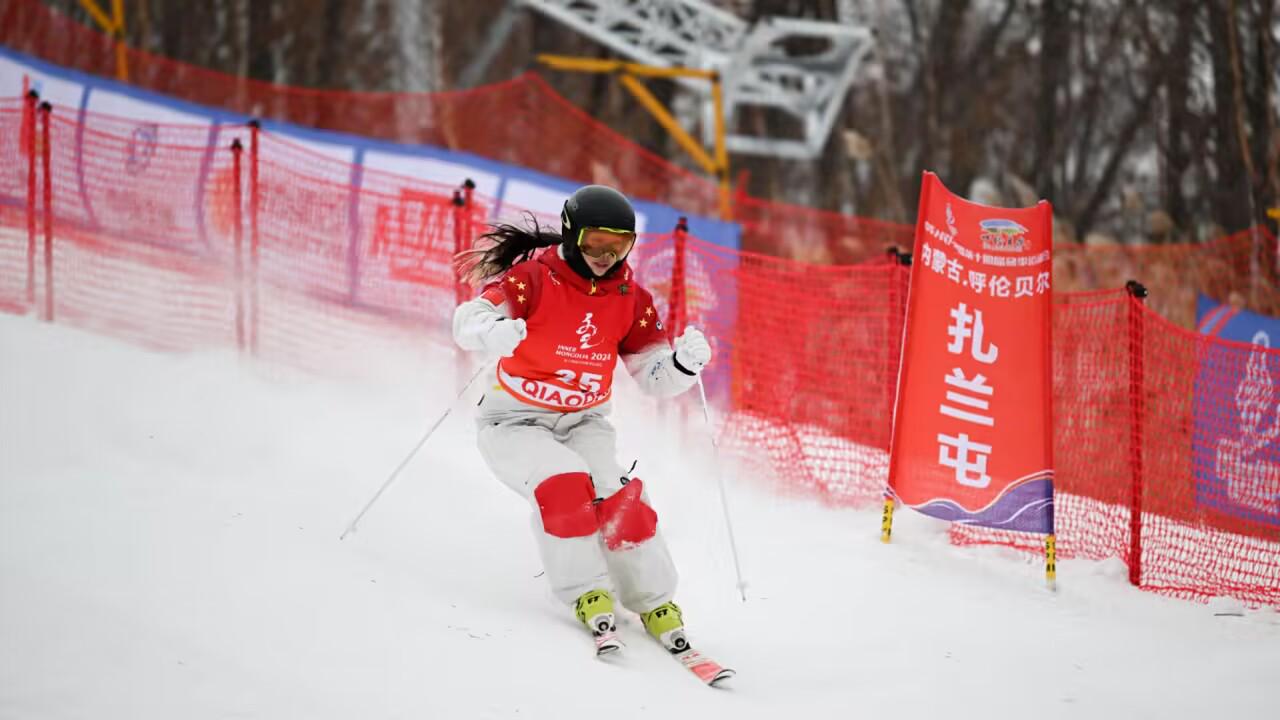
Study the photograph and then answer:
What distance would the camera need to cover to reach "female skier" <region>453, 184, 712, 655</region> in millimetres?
4391

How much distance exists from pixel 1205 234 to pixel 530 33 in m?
13.0

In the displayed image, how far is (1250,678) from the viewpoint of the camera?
4438 mm

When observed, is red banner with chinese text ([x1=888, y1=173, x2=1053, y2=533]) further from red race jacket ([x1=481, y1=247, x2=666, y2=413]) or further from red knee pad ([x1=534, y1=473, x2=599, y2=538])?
red knee pad ([x1=534, y1=473, x2=599, y2=538])

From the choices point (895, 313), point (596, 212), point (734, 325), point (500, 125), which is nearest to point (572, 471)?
point (596, 212)

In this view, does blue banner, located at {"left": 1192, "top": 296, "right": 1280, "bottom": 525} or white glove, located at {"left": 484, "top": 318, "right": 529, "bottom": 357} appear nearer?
white glove, located at {"left": 484, "top": 318, "right": 529, "bottom": 357}

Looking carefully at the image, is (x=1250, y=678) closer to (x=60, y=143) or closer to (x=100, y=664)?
(x=100, y=664)

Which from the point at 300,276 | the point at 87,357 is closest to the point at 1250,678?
the point at 87,357

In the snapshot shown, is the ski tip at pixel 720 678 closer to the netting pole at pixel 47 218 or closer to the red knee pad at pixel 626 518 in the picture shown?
the red knee pad at pixel 626 518

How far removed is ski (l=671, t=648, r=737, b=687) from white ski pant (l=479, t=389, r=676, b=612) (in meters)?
0.28

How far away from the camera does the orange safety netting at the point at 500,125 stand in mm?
16438

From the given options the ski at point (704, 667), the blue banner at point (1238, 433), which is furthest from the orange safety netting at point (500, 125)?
the ski at point (704, 667)

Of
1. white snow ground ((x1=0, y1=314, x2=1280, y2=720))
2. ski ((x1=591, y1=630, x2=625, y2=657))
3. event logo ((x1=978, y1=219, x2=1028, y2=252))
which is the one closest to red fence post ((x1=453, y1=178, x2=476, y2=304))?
white snow ground ((x1=0, y1=314, x2=1280, y2=720))

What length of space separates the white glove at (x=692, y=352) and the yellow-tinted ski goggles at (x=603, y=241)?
1.38 feet

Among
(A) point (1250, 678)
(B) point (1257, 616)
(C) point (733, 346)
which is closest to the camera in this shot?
(A) point (1250, 678)
